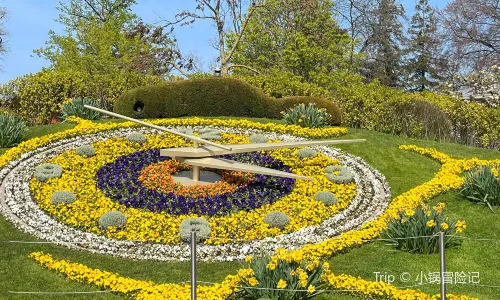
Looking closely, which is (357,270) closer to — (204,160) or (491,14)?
(204,160)

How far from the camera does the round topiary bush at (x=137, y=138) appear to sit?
1289cm

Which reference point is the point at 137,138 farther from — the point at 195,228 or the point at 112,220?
the point at 195,228

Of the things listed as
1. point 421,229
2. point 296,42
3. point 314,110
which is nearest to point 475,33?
point 296,42

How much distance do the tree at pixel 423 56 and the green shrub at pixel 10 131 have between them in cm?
3318

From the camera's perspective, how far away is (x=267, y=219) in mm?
9312

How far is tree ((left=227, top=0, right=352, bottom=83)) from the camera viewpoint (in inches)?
1170

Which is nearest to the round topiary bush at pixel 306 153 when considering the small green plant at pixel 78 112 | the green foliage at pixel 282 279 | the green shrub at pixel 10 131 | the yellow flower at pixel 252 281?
the green foliage at pixel 282 279

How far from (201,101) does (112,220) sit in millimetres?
7581

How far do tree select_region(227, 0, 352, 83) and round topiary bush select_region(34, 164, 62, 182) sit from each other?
769 inches

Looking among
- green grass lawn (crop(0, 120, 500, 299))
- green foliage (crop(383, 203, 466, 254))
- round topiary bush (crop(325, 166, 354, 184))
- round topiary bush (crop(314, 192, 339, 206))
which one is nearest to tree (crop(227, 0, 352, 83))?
round topiary bush (crop(325, 166, 354, 184))

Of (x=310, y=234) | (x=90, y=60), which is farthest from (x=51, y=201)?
(x=90, y=60)

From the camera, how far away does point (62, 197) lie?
32.6 ft

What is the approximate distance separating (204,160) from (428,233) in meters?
4.31

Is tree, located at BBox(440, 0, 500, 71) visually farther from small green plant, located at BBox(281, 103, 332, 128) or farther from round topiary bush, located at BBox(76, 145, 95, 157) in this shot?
round topiary bush, located at BBox(76, 145, 95, 157)
